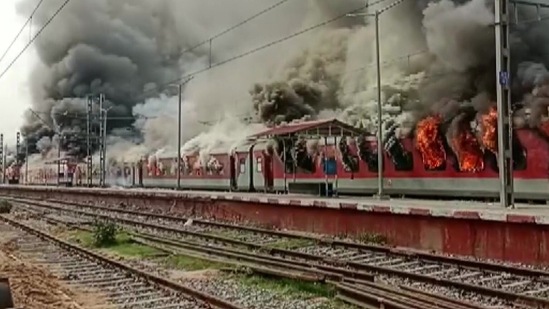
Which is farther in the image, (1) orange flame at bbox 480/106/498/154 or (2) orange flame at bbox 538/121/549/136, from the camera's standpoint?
(1) orange flame at bbox 480/106/498/154

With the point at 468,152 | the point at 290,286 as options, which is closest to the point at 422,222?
the point at 290,286

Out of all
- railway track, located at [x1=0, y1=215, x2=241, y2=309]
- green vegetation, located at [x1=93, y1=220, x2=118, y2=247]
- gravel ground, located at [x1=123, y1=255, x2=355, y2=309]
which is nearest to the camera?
gravel ground, located at [x1=123, y1=255, x2=355, y2=309]

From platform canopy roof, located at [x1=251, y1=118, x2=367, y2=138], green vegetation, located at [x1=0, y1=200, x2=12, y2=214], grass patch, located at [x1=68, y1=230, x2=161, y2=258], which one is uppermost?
platform canopy roof, located at [x1=251, y1=118, x2=367, y2=138]

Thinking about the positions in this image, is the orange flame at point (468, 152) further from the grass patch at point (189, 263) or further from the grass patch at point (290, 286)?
the grass patch at point (290, 286)

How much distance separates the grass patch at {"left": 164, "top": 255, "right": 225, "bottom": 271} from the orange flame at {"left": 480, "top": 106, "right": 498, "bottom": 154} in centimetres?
1114

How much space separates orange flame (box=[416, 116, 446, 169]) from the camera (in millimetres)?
22781

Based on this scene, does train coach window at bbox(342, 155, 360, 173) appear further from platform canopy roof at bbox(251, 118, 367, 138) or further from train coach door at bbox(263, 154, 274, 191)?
train coach door at bbox(263, 154, 274, 191)

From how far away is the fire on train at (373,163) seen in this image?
1980cm

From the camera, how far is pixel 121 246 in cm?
1659

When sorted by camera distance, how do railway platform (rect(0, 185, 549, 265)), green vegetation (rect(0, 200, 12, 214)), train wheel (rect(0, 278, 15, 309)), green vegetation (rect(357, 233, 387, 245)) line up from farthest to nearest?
green vegetation (rect(0, 200, 12, 214)), green vegetation (rect(357, 233, 387, 245)), railway platform (rect(0, 185, 549, 265)), train wheel (rect(0, 278, 15, 309))

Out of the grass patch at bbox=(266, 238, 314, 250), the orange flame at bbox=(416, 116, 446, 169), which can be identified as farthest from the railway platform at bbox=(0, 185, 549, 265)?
the orange flame at bbox=(416, 116, 446, 169)

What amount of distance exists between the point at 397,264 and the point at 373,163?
13.3 m

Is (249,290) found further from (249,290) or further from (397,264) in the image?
(397,264)

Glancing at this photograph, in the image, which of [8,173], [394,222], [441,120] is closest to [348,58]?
[441,120]
